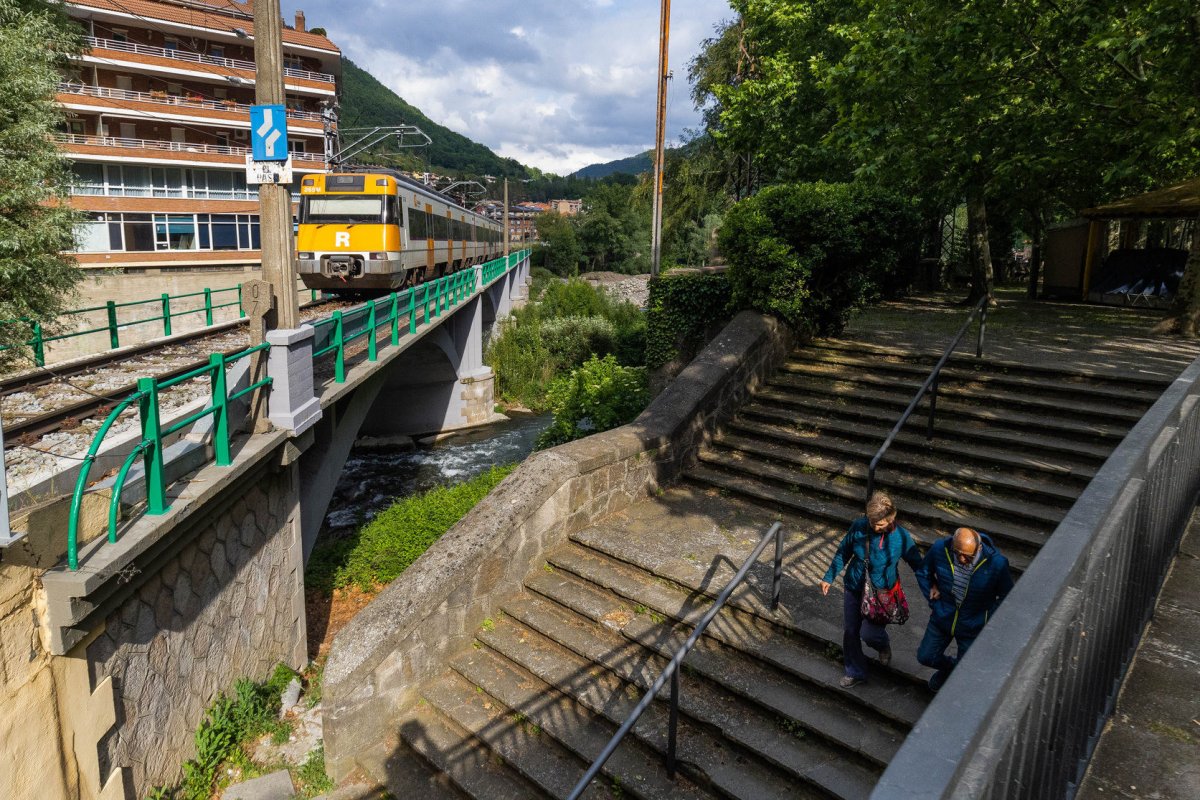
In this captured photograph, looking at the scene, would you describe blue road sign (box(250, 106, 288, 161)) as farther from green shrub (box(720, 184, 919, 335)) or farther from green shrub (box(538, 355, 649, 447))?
green shrub (box(538, 355, 649, 447))

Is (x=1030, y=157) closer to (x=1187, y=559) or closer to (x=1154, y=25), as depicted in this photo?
(x=1154, y=25)

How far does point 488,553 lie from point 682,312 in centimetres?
812

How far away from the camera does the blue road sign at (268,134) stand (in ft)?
24.2

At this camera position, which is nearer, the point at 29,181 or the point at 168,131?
the point at 29,181

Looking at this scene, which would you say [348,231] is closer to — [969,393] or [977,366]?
[977,366]

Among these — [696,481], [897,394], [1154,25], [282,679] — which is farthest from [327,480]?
[1154,25]

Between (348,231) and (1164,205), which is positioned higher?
(1164,205)

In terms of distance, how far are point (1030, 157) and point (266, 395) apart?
1320cm

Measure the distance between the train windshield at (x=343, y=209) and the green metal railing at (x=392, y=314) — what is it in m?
1.96

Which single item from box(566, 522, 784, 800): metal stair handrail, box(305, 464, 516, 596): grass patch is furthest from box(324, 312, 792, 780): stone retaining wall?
box(305, 464, 516, 596): grass patch

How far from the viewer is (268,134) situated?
7.39 metres

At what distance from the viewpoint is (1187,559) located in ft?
14.1

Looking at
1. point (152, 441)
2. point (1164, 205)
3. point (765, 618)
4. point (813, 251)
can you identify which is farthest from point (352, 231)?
point (1164, 205)

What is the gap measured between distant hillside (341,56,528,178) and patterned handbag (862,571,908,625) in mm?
130618
